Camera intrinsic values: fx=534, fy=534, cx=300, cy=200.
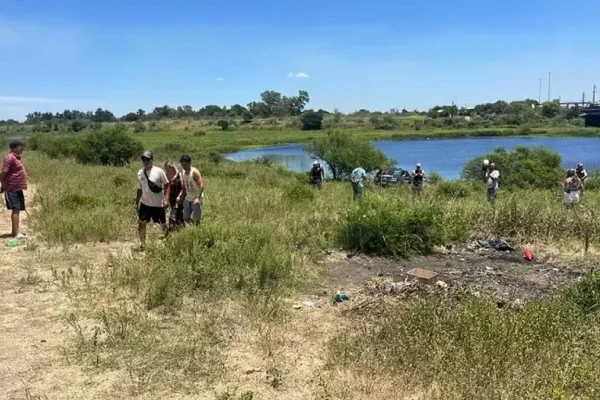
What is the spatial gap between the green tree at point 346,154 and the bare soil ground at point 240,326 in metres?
27.7

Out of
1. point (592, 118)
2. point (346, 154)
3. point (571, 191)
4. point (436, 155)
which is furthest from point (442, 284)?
point (592, 118)

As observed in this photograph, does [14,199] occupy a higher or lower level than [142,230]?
higher

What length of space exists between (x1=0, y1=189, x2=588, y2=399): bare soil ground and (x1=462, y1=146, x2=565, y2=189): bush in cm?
2267

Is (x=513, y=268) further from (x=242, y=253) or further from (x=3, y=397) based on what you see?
(x=3, y=397)

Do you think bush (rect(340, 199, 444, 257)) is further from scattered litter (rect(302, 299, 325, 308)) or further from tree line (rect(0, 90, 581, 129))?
→ tree line (rect(0, 90, 581, 129))

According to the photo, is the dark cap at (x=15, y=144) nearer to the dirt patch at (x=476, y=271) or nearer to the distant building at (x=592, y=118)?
the dirt patch at (x=476, y=271)

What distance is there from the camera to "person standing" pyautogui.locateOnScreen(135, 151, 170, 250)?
306 inches

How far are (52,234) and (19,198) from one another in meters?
0.75

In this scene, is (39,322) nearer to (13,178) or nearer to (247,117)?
(13,178)

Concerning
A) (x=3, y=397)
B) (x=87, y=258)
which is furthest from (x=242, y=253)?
(x=3, y=397)

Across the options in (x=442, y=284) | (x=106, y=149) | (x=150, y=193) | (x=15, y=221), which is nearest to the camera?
(x=442, y=284)

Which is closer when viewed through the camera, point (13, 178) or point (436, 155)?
point (13, 178)

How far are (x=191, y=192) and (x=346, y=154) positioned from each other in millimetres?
29060

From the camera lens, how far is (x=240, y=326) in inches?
205
